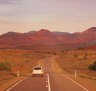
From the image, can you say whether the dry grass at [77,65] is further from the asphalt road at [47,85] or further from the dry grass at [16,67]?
the asphalt road at [47,85]

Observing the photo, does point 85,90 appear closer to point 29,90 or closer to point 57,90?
point 57,90

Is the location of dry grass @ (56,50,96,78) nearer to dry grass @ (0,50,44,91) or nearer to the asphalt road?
dry grass @ (0,50,44,91)

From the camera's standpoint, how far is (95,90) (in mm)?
28453

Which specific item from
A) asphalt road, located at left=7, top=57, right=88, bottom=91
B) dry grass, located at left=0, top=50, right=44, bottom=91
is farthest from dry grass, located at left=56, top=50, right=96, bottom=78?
asphalt road, located at left=7, top=57, right=88, bottom=91

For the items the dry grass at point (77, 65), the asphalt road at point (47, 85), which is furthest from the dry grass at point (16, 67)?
the dry grass at point (77, 65)

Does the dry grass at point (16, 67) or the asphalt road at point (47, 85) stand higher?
the dry grass at point (16, 67)

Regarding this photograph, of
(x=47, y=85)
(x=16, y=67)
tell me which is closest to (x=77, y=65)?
(x=16, y=67)

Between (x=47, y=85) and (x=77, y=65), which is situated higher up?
(x=77, y=65)

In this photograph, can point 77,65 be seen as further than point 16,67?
Yes

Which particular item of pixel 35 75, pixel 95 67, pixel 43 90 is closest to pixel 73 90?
pixel 43 90

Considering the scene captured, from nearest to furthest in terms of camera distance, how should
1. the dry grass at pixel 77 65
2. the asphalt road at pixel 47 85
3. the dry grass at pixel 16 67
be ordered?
the asphalt road at pixel 47 85, the dry grass at pixel 16 67, the dry grass at pixel 77 65

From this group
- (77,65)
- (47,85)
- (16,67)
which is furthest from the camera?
(77,65)

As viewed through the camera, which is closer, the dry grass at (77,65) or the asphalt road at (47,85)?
the asphalt road at (47,85)

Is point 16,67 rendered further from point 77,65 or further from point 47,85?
point 47,85
